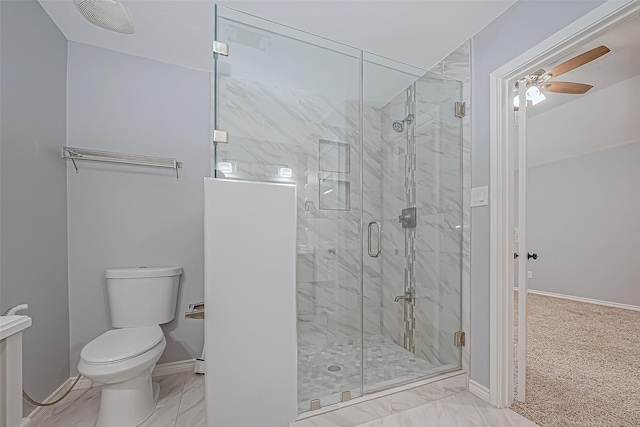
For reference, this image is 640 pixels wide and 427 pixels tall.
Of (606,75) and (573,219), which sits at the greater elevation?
(606,75)

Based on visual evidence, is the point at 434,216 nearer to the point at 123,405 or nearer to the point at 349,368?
the point at 349,368

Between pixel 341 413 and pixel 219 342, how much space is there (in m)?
0.77

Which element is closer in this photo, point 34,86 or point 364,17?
point 34,86

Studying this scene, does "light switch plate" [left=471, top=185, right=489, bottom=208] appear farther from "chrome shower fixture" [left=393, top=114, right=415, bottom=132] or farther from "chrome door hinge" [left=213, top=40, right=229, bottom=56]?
"chrome door hinge" [left=213, top=40, right=229, bottom=56]

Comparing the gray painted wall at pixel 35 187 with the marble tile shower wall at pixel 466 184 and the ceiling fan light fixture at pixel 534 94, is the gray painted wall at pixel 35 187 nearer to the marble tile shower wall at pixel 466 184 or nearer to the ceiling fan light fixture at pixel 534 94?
the marble tile shower wall at pixel 466 184

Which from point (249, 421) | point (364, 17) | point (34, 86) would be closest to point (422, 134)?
point (364, 17)

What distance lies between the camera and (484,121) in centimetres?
192

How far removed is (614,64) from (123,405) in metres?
4.89

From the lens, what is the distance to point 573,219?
4.63m

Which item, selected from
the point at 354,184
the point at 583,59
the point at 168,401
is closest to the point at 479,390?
the point at 354,184

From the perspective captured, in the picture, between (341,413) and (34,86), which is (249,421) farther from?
(34,86)

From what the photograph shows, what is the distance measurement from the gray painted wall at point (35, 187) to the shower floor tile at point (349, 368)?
149 centimetres

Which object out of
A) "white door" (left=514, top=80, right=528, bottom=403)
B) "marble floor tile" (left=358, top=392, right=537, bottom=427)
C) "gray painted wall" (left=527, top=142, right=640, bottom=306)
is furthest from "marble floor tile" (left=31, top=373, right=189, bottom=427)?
"gray painted wall" (left=527, top=142, right=640, bottom=306)

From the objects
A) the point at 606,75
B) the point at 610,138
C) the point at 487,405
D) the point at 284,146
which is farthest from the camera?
the point at 610,138
